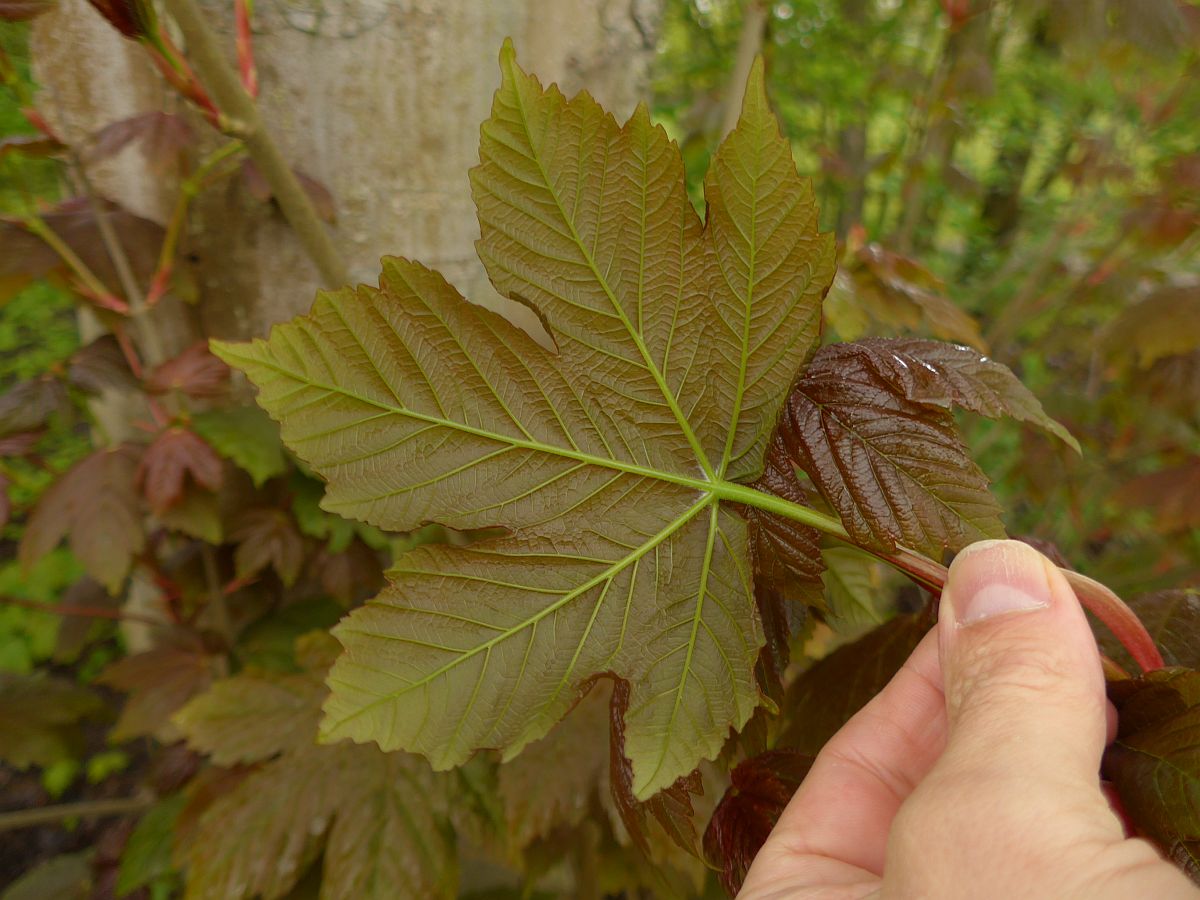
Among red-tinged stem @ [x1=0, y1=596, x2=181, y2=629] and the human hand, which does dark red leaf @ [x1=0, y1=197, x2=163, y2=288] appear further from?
the human hand

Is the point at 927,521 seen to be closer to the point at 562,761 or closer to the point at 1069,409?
the point at 562,761

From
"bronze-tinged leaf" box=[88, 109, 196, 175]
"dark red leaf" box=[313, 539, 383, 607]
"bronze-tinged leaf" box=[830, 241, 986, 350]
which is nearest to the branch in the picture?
"bronze-tinged leaf" box=[88, 109, 196, 175]

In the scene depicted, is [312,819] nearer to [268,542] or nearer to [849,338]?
[268,542]

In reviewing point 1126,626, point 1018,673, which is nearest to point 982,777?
point 1018,673

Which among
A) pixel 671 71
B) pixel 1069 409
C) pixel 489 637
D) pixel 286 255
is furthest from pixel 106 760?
pixel 671 71

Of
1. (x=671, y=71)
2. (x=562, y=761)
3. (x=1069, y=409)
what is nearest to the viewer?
(x=562, y=761)

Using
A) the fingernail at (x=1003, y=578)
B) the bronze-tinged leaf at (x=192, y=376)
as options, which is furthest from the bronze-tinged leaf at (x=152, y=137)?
the fingernail at (x=1003, y=578)

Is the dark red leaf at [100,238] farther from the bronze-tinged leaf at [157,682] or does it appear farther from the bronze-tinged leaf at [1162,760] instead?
the bronze-tinged leaf at [1162,760]

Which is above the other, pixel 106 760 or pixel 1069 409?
pixel 1069 409
